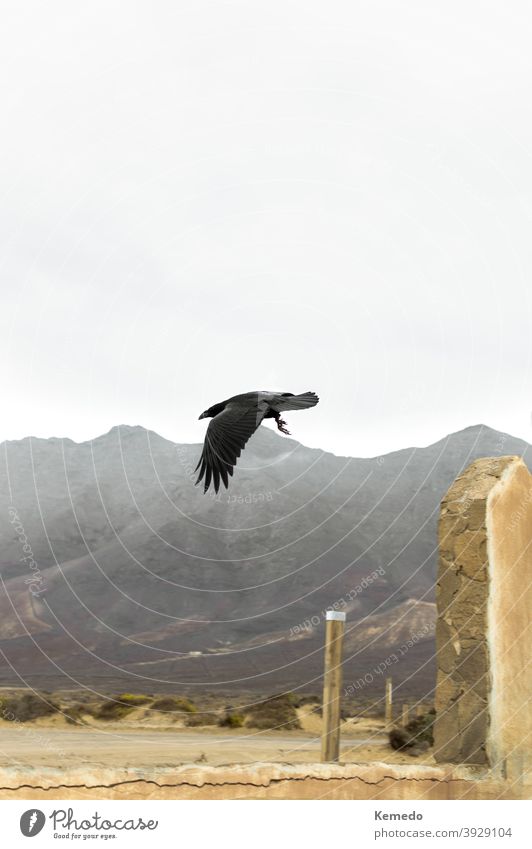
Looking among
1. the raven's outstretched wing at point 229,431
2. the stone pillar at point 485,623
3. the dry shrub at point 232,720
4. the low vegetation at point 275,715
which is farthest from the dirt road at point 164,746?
the raven's outstretched wing at point 229,431

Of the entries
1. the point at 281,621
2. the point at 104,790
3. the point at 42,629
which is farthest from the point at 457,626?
the point at 42,629

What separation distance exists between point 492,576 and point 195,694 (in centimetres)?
4119

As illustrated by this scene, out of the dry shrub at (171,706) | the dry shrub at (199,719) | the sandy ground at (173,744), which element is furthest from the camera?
the dry shrub at (171,706)

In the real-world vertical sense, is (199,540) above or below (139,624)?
above

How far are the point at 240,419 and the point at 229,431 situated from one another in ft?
0.62

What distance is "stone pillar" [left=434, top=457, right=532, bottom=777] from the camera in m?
9.44

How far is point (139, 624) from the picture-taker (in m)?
76.7

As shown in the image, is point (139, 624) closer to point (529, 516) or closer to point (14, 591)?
point (14, 591)

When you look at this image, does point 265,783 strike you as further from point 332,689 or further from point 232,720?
point 232,720

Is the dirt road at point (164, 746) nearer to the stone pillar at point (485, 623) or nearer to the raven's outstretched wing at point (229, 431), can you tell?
the stone pillar at point (485, 623)

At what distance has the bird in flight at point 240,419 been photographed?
1045 centimetres

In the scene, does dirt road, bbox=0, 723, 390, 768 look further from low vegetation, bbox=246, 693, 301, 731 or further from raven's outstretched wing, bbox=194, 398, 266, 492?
raven's outstretched wing, bbox=194, 398, 266, 492

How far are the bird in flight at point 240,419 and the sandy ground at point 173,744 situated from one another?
351cm

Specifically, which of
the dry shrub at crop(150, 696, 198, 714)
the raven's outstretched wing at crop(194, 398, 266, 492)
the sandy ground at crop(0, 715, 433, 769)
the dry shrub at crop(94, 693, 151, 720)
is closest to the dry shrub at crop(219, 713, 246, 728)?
the sandy ground at crop(0, 715, 433, 769)
